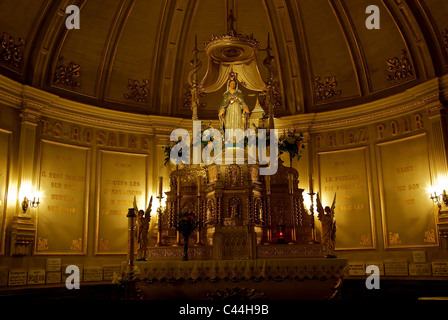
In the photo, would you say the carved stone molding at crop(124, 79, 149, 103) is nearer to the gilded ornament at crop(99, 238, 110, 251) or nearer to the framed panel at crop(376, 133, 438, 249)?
the gilded ornament at crop(99, 238, 110, 251)

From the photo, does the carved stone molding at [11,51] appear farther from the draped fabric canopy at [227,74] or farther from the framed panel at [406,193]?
the framed panel at [406,193]

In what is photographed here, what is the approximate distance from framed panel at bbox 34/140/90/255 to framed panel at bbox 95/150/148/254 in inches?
17.0

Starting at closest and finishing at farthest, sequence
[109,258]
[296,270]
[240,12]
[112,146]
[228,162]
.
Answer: [296,270] → [228,162] → [109,258] → [112,146] → [240,12]

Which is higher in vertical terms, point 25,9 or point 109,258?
point 25,9

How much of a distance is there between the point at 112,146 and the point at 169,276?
6.27m

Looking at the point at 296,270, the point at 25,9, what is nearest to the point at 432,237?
the point at 296,270

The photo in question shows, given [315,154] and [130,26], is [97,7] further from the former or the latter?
[315,154]

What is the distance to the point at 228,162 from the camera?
1116cm

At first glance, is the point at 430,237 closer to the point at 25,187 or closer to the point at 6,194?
the point at 25,187

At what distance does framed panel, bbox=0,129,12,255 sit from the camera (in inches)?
419

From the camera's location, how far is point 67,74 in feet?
43.0

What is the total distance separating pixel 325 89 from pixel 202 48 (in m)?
4.23

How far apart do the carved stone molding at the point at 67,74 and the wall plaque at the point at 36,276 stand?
5.27 meters

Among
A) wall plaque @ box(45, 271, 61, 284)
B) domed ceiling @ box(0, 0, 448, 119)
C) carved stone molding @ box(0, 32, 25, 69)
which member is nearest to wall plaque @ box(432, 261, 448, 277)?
domed ceiling @ box(0, 0, 448, 119)
